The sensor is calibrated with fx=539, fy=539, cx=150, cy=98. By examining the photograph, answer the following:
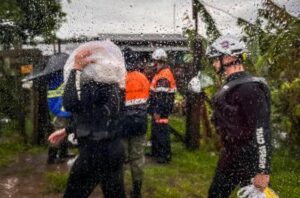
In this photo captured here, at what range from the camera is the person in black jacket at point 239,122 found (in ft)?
13.8

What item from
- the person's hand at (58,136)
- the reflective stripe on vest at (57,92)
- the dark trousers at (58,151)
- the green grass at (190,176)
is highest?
the reflective stripe on vest at (57,92)

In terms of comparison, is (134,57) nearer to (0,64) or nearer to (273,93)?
(273,93)

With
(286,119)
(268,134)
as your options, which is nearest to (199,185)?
(286,119)

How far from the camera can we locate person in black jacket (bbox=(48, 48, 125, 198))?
4.02 meters

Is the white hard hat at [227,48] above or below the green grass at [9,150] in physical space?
above

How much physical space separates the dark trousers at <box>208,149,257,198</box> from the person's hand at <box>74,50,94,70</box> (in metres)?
1.41

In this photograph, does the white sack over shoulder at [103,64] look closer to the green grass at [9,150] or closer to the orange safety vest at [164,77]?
the orange safety vest at [164,77]

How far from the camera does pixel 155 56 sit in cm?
967

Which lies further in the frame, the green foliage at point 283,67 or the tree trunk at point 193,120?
the tree trunk at point 193,120

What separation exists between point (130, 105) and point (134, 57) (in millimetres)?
562

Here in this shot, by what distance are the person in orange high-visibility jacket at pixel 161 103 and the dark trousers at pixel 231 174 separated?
15.4 ft

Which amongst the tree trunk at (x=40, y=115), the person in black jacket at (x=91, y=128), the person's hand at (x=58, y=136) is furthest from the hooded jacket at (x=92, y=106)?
the tree trunk at (x=40, y=115)

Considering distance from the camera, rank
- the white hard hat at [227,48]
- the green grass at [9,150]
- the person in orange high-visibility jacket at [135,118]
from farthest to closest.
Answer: the green grass at [9,150] < the person in orange high-visibility jacket at [135,118] < the white hard hat at [227,48]

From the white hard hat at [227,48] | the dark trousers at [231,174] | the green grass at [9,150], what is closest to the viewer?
the dark trousers at [231,174]
